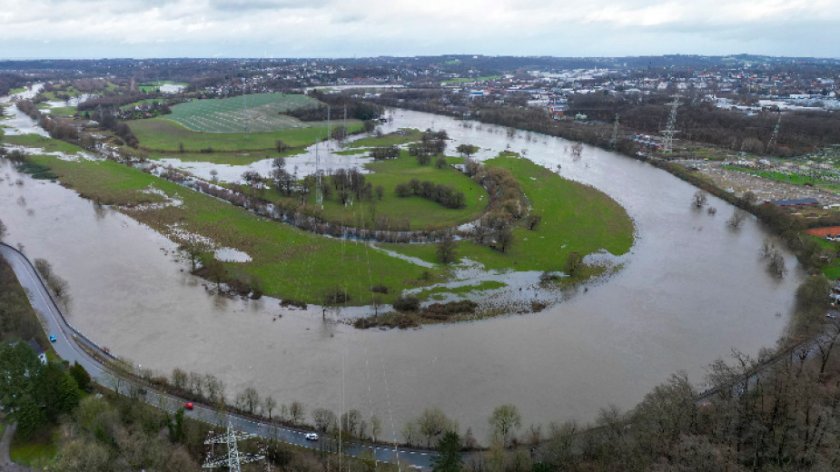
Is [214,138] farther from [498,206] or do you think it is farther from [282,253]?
[498,206]

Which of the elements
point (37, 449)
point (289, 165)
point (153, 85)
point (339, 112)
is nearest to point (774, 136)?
point (339, 112)

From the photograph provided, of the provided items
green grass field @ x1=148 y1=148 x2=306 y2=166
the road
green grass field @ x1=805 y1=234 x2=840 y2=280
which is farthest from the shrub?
green grass field @ x1=148 y1=148 x2=306 y2=166

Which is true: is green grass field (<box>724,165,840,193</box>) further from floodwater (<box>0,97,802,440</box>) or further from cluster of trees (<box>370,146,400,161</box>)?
cluster of trees (<box>370,146,400,161</box>)

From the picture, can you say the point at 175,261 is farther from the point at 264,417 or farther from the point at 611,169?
the point at 611,169

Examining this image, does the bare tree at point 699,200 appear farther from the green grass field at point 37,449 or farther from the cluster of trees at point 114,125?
the cluster of trees at point 114,125

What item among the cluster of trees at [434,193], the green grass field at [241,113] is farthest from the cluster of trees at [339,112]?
the cluster of trees at [434,193]

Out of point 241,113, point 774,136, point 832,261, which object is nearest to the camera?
point 832,261
